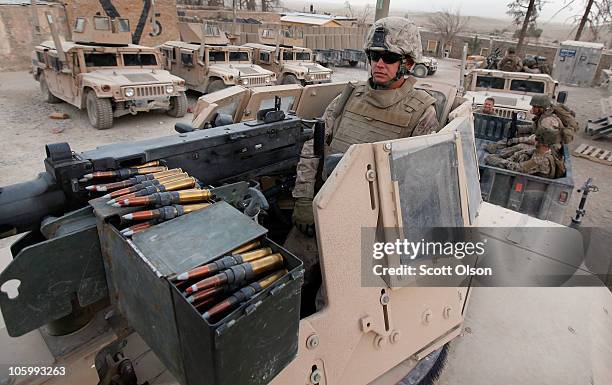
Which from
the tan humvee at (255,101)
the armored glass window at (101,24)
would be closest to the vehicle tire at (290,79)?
the armored glass window at (101,24)

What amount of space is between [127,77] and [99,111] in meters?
1.24

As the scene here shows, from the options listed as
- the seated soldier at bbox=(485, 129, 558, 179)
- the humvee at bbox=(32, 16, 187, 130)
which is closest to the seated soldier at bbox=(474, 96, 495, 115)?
the seated soldier at bbox=(485, 129, 558, 179)

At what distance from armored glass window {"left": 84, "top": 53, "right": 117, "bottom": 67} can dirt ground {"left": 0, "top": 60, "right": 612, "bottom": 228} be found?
137cm

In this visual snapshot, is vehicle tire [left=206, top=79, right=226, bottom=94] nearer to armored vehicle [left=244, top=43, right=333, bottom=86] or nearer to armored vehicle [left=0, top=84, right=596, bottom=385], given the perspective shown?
armored vehicle [left=244, top=43, right=333, bottom=86]

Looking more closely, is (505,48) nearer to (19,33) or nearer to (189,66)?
(189,66)

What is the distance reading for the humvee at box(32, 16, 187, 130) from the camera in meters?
9.59

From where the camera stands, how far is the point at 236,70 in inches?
496

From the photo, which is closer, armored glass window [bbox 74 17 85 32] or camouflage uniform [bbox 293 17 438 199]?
camouflage uniform [bbox 293 17 438 199]

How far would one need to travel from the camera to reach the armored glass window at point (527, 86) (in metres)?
9.24

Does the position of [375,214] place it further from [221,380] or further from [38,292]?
[38,292]

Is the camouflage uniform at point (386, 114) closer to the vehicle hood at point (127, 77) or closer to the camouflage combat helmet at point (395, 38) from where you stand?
the camouflage combat helmet at point (395, 38)

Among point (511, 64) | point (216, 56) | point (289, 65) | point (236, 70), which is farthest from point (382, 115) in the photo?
point (289, 65)

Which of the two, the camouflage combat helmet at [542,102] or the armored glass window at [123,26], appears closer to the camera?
the camouflage combat helmet at [542,102]

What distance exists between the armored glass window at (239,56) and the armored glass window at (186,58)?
1289mm
